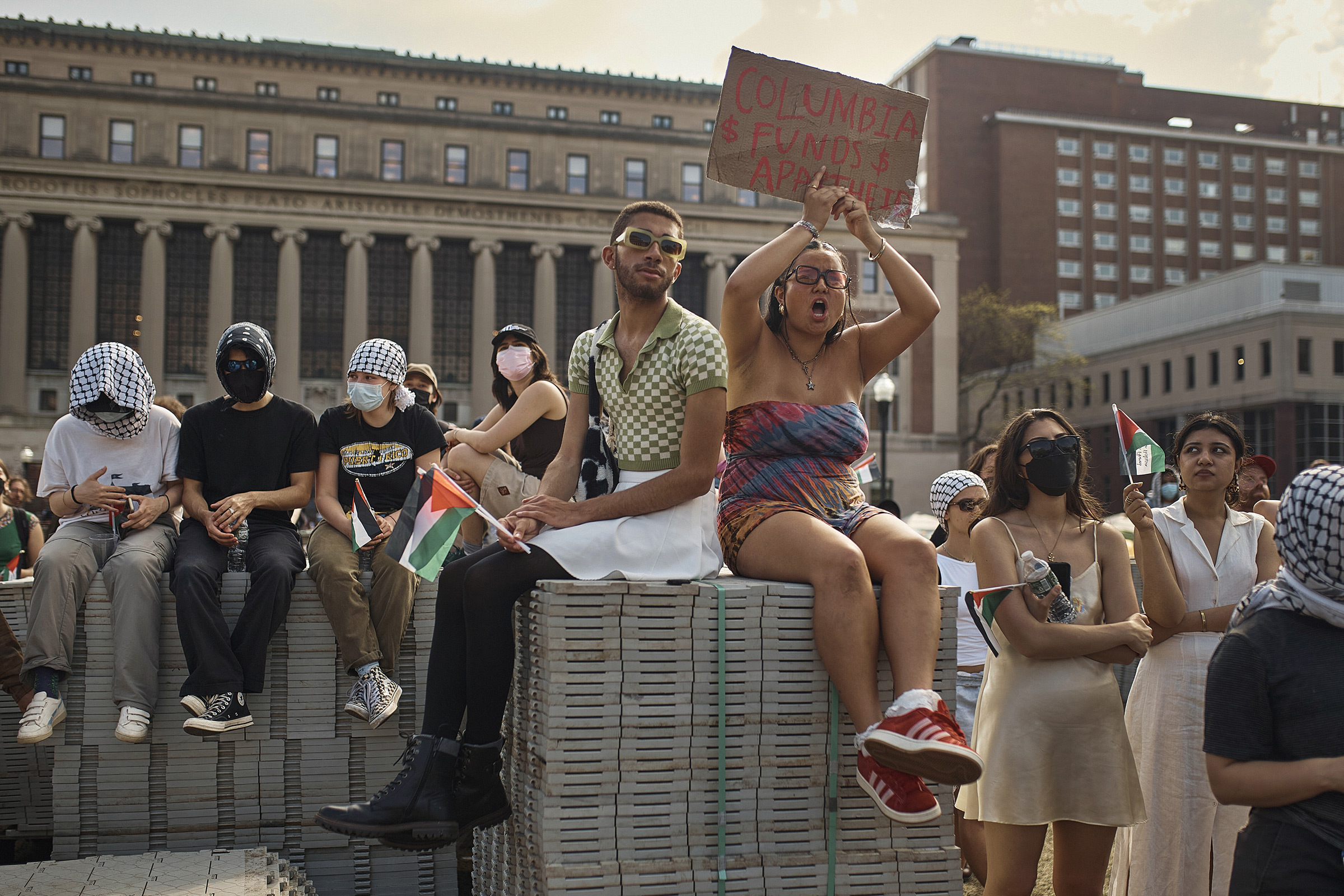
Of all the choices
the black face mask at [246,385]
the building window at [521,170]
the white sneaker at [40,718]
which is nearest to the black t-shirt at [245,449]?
the black face mask at [246,385]

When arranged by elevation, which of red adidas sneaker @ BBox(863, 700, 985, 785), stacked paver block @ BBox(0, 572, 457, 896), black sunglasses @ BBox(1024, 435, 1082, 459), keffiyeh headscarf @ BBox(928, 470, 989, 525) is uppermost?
black sunglasses @ BBox(1024, 435, 1082, 459)

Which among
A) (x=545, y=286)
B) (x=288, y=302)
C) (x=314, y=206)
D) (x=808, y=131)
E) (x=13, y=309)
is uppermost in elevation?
(x=314, y=206)

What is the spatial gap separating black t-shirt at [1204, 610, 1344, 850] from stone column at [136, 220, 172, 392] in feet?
198

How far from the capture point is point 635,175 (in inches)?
2506

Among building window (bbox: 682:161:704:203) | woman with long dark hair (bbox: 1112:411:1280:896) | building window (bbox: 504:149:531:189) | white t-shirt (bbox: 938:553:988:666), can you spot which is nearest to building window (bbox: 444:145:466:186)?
building window (bbox: 504:149:531:189)

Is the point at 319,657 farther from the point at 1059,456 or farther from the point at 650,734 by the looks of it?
the point at 1059,456

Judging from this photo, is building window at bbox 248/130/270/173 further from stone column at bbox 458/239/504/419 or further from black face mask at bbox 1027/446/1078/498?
black face mask at bbox 1027/446/1078/498

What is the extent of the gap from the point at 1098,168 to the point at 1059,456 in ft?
307

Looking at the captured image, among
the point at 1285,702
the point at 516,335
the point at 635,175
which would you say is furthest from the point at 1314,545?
the point at 635,175

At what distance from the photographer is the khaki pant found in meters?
5.35

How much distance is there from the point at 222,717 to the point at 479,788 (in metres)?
1.91

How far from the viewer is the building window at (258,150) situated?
191ft

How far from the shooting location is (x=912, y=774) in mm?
3465

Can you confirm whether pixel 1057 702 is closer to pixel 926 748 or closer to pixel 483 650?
pixel 926 748
